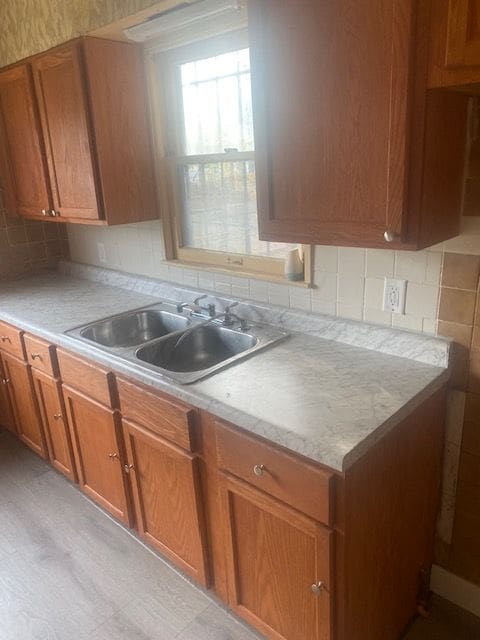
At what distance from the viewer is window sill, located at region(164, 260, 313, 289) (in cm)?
193

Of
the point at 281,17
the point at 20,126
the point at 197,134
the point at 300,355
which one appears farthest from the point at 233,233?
the point at 20,126

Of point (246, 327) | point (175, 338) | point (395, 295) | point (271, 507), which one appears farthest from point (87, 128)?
point (271, 507)

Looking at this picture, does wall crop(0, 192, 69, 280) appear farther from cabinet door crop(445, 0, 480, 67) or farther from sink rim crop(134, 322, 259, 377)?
cabinet door crop(445, 0, 480, 67)

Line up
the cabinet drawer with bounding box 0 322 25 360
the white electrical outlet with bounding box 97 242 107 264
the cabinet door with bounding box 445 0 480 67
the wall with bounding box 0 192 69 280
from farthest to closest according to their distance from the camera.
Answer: the wall with bounding box 0 192 69 280 < the white electrical outlet with bounding box 97 242 107 264 < the cabinet drawer with bounding box 0 322 25 360 < the cabinet door with bounding box 445 0 480 67

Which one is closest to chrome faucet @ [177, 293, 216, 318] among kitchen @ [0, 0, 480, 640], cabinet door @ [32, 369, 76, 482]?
kitchen @ [0, 0, 480, 640]

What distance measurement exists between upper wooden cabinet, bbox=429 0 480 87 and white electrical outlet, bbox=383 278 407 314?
67 cm

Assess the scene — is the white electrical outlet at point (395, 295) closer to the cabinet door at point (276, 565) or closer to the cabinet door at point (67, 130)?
the cabinet door at point (276, 565)

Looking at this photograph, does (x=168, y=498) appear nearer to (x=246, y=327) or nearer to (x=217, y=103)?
(x=246, y=327)

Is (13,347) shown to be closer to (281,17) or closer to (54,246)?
(54,246)

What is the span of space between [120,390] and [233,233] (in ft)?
2.90

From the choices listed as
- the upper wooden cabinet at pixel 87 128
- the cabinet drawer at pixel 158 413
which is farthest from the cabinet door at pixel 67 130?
the cabinet drawer at pixel 158 413

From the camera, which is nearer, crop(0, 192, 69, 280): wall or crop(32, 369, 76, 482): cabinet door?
crop(32, 369, 76, 482): cabinet door

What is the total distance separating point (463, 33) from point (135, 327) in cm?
177

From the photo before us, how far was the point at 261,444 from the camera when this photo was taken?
132 cm
